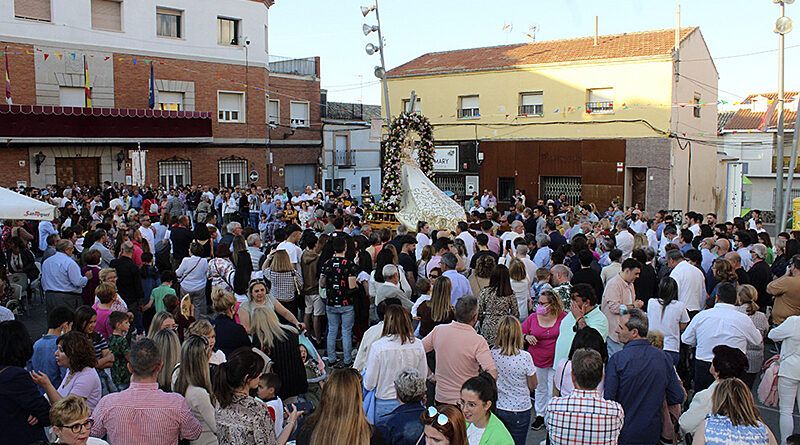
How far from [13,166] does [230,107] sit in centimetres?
918

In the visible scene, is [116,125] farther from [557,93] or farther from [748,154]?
[748,154]

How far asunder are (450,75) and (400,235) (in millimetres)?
18042

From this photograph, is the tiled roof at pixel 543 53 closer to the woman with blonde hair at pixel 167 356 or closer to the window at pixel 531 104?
the window at pixel 531 104

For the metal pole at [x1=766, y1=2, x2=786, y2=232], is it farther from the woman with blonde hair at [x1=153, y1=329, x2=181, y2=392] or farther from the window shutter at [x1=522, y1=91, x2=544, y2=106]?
the woman with blonde hair at [x1=153, y1=329, x2=181, y2=392]

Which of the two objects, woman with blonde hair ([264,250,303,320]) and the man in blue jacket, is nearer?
the man in blue jacket

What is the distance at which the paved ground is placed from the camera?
663 centimetres

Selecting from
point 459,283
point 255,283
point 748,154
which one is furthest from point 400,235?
point 748,154

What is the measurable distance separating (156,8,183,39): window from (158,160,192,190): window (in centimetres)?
520

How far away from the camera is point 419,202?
1711 centimetres

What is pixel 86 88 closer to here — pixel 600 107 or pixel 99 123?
pixel 99 123

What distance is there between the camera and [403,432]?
4.29 metres

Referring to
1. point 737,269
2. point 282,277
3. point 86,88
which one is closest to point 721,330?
point 737,269

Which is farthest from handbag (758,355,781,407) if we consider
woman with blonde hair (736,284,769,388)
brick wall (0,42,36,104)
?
brick wall (0,42,36,104)

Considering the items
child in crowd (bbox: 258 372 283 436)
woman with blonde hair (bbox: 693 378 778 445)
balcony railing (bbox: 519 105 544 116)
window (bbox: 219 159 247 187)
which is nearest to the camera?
woman with blonde hair (bbox: 693 378 778 445)
